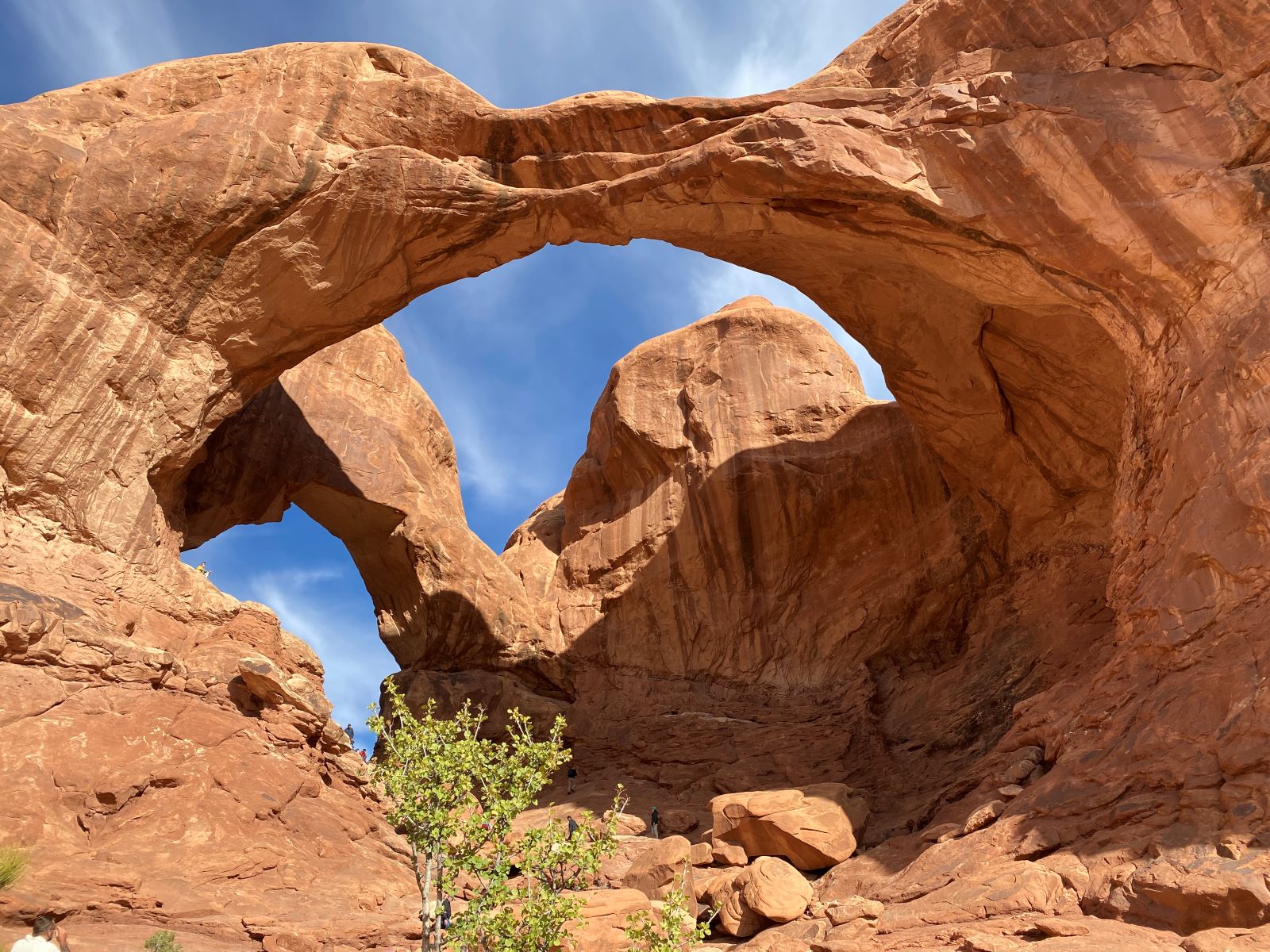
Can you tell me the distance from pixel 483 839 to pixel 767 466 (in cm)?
1871

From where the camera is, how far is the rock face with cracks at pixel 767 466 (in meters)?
13.1

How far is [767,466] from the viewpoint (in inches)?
1072

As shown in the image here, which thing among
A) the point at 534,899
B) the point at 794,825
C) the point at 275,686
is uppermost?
the point at 275,686

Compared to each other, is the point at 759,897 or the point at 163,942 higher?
the point at 759,897

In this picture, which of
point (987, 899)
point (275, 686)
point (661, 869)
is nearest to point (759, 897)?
point (661, 869)

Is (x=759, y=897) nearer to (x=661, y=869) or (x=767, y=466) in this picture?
(x=661, y=869)

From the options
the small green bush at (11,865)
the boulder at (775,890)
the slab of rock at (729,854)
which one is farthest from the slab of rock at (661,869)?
the small green bush at (11,865)

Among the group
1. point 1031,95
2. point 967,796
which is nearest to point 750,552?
point 967,796

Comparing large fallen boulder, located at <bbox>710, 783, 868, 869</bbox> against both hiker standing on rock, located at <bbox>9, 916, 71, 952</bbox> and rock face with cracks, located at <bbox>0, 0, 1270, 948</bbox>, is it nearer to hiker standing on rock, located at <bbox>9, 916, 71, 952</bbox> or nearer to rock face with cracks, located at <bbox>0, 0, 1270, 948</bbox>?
rock face with cracks, located at <bbox>0, 0, 1270, 948</bbox>

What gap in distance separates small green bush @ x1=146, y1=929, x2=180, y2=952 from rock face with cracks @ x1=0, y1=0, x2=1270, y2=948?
131 centimetres

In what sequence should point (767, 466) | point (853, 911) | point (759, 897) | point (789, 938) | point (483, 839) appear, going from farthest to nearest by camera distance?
point (767, 466), point (759, 897), point (853, 911), point (789, 938), point (483, 839)

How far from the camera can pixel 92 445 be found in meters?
17.6

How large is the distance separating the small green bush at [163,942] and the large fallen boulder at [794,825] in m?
9.05

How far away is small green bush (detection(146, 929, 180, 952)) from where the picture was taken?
10.3 meters
